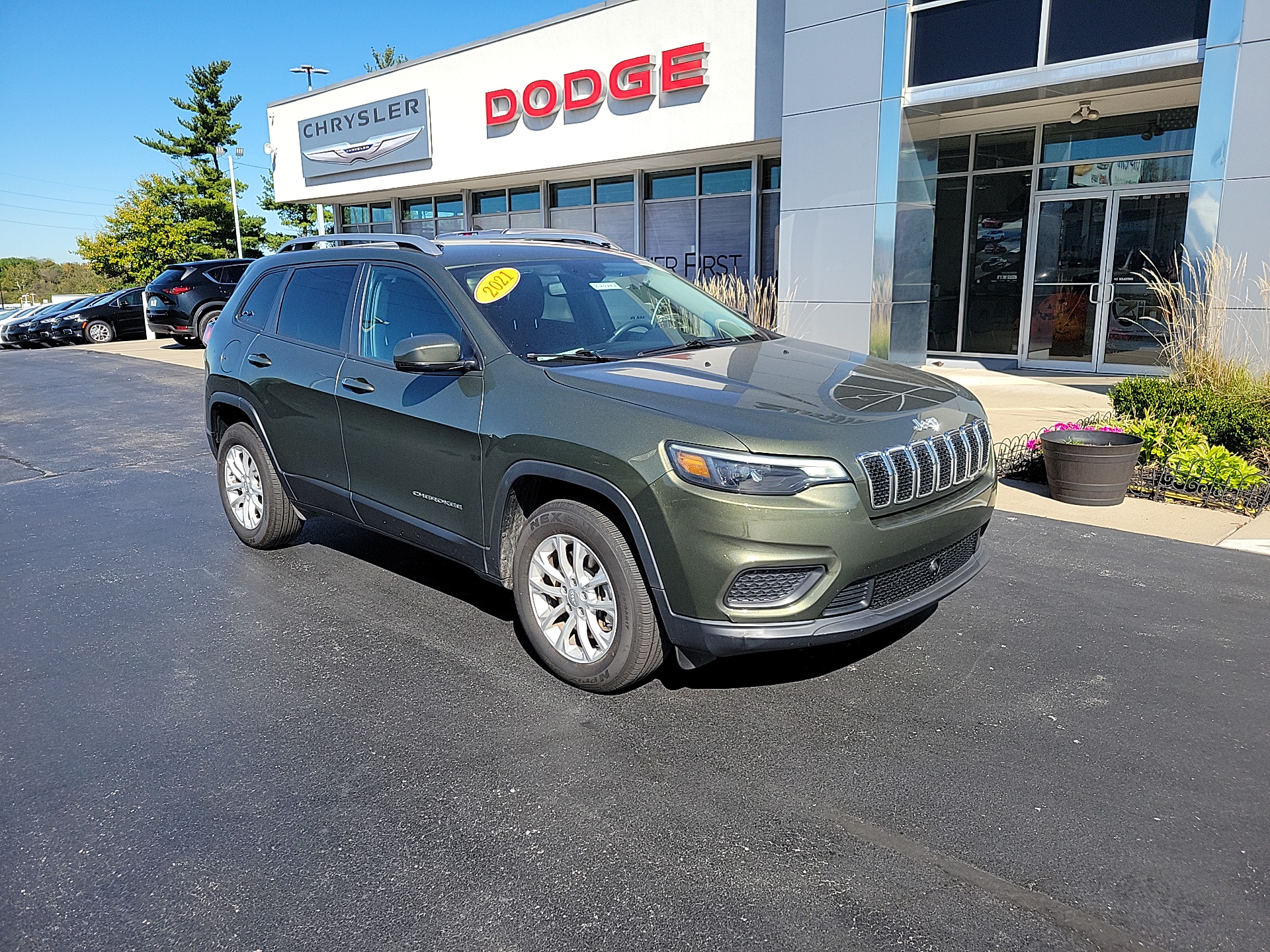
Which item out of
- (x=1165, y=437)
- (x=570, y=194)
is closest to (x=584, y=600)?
(x=1165, y=437)

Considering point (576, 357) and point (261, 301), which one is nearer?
point (576, 357)

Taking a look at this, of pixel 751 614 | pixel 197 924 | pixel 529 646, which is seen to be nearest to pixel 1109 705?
pixel 751 614

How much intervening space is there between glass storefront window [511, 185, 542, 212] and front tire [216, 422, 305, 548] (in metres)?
16.1

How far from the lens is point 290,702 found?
379 cm

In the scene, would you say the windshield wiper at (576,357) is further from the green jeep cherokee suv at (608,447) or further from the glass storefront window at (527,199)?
the glass storefront window at (527,199)

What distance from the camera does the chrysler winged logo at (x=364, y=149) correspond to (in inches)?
840

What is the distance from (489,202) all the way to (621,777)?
2070 centimetres

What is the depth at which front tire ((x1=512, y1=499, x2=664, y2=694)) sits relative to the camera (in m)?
3.51

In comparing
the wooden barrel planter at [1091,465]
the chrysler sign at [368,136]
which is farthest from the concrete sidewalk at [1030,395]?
the chrysler sign at [368,136]

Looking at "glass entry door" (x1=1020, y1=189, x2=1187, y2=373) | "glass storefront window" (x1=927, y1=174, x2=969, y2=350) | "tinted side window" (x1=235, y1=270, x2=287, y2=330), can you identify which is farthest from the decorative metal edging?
"glass storefront window" (x1=927, y1=174, x2=969, y2=350)

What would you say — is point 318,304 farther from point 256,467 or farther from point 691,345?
point 691,345

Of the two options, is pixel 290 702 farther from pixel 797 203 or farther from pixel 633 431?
pixel 797 203

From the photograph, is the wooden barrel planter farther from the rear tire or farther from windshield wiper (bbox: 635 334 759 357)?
the rear tire

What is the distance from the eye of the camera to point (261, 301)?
5.63 m
